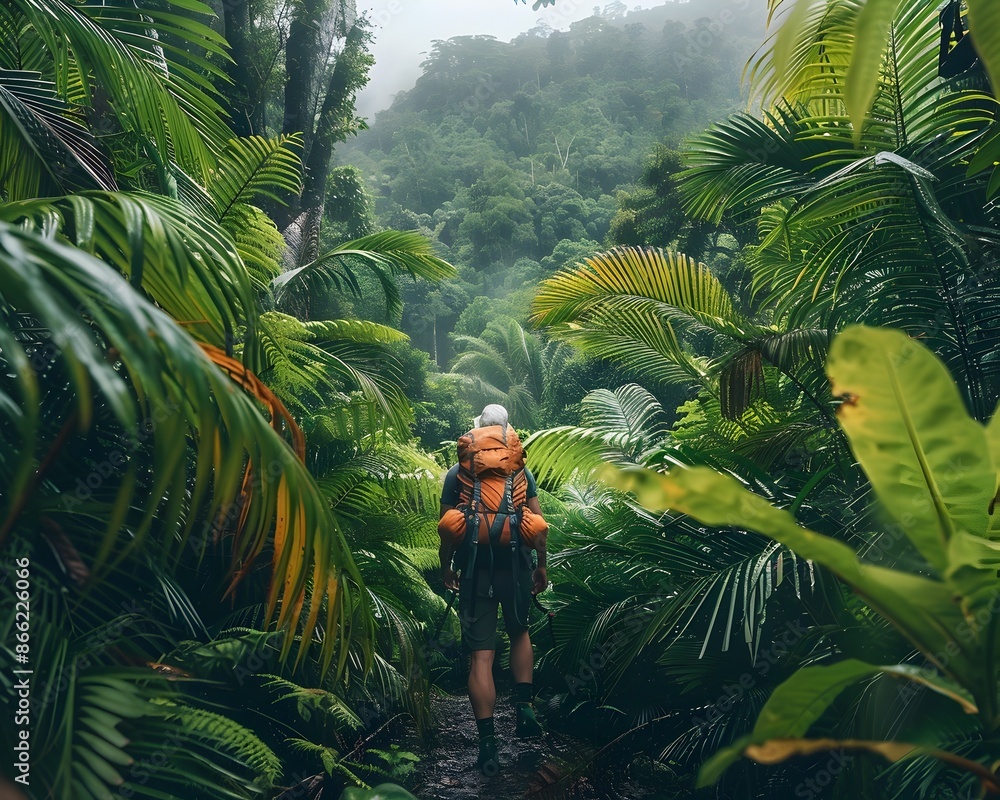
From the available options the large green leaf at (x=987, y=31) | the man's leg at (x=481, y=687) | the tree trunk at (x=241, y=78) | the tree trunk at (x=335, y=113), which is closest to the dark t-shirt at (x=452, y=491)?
the man's leg at (x=481, y=687)

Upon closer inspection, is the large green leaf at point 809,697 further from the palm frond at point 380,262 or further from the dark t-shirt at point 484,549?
the palm frond at point 380,262

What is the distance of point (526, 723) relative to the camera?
356cm

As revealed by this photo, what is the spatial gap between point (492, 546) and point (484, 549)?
0.06 metres

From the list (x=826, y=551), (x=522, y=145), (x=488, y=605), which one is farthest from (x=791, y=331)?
(x=522, y=145)

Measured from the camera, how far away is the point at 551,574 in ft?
14.6

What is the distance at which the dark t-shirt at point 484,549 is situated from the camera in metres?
3.55

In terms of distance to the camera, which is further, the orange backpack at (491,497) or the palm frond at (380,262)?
the palm frond at (380,262)

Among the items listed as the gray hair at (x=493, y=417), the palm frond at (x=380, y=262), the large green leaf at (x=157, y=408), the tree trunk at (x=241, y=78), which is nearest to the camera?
the large green leaf at (x=157, y=408)

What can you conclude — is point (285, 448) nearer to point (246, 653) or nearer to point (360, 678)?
point (246, 653)

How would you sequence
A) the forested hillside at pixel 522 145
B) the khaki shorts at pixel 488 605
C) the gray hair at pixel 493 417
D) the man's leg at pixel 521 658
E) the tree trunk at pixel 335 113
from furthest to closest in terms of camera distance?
the forested hillside at pixel 522 145 < the tree trunk at pixel 335 113 < the gray hair at pixel 493 417 < the man's leg at pixel 521 658 < the khaki shorts at pixel 488 605

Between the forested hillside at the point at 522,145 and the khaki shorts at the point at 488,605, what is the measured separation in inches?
922

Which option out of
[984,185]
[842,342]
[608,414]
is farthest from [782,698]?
[608,414]

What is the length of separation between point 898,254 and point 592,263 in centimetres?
159

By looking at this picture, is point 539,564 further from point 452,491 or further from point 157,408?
point 157,408
